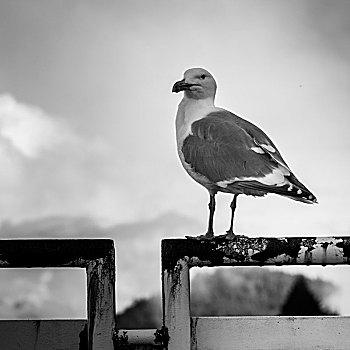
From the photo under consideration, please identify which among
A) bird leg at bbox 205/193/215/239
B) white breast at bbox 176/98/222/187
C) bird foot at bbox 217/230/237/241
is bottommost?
bird foot at bbox 217/230/237/241

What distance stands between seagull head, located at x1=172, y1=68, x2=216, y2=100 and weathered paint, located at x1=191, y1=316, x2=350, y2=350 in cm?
90

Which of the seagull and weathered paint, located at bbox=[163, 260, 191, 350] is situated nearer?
weathered paint, located at bbox=[163, 260, 191, 350]

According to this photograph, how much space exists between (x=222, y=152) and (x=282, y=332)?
0.67 meters

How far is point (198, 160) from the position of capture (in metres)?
1.86

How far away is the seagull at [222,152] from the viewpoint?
1742 mm

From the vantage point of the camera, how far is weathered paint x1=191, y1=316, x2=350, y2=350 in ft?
4.13

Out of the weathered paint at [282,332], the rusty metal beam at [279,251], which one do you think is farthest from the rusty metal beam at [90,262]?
the weathered paint at [282,332]

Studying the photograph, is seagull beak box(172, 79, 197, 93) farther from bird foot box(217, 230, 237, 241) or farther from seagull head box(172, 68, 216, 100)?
bird foot box(217, 230, 237, 241)

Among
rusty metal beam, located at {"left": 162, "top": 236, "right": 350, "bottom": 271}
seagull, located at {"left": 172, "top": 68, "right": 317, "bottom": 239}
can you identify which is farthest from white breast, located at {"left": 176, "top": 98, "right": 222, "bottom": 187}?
rusty metal beam, located at {"left": 162, "top": 236, "right": 350, "bottom": 271}

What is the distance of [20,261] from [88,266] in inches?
4.3

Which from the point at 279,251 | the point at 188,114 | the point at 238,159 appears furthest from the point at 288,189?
the point at 279,251

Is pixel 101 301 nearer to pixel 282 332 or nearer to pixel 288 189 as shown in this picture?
pixel 282 332

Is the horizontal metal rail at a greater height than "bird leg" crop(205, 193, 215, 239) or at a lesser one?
lesser

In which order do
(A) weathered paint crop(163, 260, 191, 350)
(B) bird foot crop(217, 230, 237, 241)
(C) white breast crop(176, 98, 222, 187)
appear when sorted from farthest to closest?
(C) white breast crop(176, 98, 222, 187) → (B) bird foot crop(217, 230, 237, 241) → (A) weathered paint crop(163, 260, 191, 350)
